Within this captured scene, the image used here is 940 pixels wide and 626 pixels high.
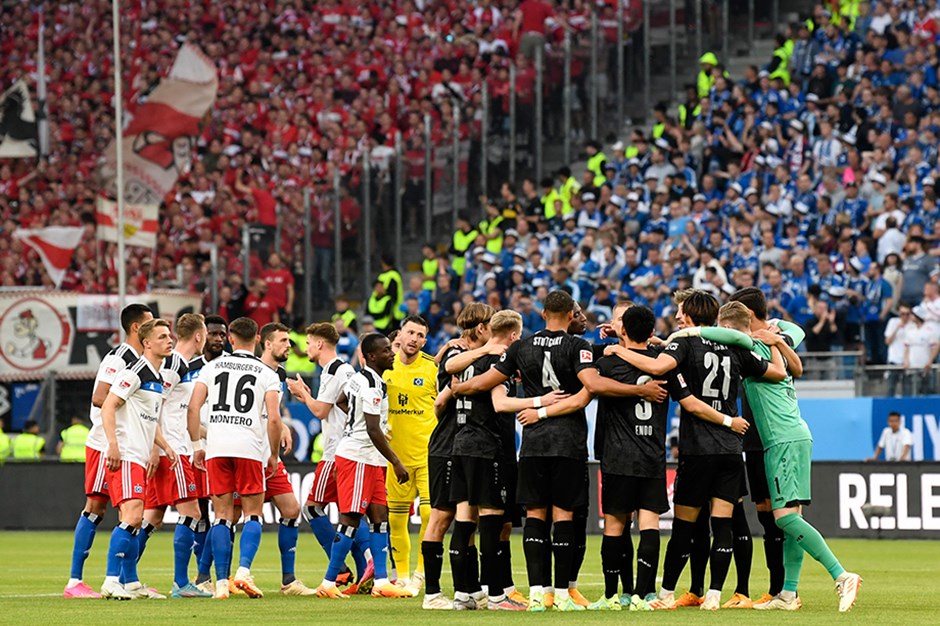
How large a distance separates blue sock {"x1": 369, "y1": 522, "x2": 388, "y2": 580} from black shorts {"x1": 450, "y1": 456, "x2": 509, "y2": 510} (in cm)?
162

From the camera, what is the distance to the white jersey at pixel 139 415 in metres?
14.5

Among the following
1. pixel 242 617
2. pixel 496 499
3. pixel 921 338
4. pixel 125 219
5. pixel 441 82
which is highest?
pixel 441 82

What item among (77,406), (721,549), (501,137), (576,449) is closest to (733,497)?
(721,549)

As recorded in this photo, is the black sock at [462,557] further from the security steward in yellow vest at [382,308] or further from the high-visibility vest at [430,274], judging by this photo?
the high-visibility vest at [430,274]

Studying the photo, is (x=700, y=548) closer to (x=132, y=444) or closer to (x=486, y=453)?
(x=486, y=453)

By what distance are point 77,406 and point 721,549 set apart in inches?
693

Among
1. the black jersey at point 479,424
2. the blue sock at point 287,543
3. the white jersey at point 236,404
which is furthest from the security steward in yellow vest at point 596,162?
the black jersey at point 479,424

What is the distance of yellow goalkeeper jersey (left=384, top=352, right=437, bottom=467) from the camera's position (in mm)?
15422

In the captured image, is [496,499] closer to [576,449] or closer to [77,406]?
[576,449]

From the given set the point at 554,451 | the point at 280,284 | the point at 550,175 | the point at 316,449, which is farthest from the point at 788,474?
the point at 550,175

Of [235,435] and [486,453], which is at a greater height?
[235,435]

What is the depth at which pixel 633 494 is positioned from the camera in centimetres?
1298

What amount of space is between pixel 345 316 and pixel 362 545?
14.0 meters

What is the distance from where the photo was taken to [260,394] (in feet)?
48.2
